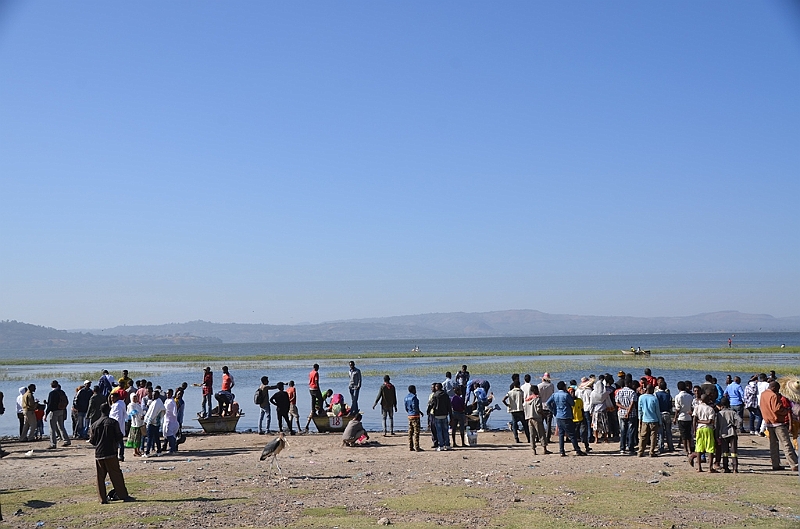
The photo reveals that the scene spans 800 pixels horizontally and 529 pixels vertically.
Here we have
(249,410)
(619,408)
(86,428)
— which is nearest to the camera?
(619,408)

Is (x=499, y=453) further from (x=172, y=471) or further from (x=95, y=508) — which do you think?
(x=95, y=508)

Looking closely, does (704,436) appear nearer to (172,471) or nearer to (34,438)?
(172,471)

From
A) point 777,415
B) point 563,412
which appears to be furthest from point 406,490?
point 777,415

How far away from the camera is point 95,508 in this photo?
12352 mm

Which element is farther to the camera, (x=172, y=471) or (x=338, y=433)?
(x=338, y=433)

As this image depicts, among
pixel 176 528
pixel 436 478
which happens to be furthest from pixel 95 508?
pixel 436 478

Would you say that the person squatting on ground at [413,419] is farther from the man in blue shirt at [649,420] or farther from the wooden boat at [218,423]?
the wooden boat at [218,423]

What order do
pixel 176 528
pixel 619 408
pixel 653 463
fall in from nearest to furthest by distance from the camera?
pixel 176 528 < pixel 653 463 < pixel 619 408

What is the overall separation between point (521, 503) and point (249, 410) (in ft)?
76.8

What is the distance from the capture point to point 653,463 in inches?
635

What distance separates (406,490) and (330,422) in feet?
32.3

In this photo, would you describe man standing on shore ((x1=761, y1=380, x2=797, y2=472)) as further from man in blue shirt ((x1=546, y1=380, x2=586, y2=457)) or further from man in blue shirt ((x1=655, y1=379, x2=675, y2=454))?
man in blue shirt ((x1=546, y1=380, x2=586, y2=457))

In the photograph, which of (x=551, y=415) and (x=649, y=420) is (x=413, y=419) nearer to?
(x=551, y=415)

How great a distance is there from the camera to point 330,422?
2314cm
